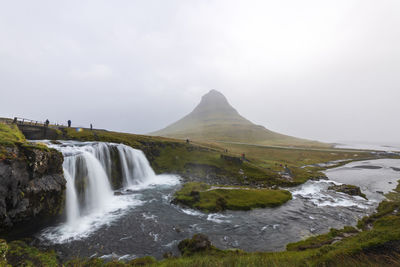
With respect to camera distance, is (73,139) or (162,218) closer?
(162,218)

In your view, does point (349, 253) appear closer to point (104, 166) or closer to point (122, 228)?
point (122, 228)

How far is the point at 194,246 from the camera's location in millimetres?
14328

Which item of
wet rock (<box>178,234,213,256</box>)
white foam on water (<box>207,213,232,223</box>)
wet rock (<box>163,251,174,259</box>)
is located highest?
wet rock (<box>178,234,213,256</box>)

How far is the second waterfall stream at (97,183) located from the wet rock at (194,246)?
10959 mm

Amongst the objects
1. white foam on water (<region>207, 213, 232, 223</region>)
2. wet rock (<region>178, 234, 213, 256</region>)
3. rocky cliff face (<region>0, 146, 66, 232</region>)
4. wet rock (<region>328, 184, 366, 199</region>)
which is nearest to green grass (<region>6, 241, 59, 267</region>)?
rocky cliff face (<region>0, 146, 66, 232</region>)

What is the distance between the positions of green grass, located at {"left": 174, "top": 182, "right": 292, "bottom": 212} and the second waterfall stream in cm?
896

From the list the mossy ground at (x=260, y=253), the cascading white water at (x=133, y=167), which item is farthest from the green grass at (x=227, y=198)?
the cascading white water at (x=133, y=167)

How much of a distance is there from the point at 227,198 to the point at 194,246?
1376cm

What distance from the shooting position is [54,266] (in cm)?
1098

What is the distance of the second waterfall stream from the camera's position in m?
19.2

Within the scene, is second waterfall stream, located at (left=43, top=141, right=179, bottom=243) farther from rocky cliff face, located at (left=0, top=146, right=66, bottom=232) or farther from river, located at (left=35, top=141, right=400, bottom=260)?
rocky cliff face, located at (left=0, top=146, right=66, bottom=232)

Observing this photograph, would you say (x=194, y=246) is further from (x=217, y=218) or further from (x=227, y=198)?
(x=227, y=198)

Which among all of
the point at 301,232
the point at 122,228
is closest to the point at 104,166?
the point at 122,228

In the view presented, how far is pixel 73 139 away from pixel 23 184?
96.7ft
